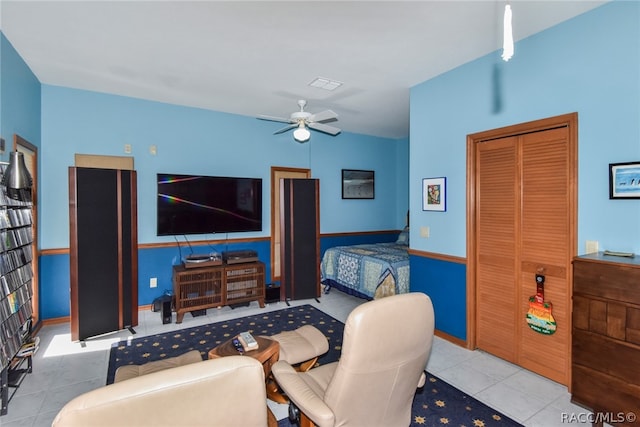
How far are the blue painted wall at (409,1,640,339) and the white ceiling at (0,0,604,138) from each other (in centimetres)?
18

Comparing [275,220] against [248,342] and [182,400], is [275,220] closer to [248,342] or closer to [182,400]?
[248,342]

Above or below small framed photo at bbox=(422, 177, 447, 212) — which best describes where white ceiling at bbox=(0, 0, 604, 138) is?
above

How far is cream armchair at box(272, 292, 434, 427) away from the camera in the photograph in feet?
4.41

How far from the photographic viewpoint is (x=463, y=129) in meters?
3.30

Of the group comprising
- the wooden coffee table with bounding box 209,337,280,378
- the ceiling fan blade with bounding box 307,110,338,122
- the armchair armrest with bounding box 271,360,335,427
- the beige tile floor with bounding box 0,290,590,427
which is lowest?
the beige tile floor with bounding box 0,290,590,427

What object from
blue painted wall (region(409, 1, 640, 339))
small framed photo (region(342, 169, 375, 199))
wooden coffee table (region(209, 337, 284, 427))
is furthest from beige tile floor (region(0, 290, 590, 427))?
small framed photo (region(342, 169, 375, 199))

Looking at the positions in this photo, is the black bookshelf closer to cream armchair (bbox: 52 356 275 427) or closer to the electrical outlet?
cream armchair (bbox: 52 356 275 427)

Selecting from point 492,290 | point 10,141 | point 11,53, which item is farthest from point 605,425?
point 11,53

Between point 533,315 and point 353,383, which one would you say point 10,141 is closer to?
point 353,383

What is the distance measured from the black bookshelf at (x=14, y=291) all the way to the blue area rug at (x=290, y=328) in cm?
65

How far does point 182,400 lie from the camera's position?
2.87ft

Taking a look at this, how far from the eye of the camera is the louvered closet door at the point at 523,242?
2.62 meters

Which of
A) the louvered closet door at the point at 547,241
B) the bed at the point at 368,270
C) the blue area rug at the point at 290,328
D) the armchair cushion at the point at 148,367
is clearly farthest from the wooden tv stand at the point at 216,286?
the louvered closet door at the point at 547,241

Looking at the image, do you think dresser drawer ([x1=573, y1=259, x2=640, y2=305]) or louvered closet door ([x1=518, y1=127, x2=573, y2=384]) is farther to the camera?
louvered closet door ([x1=518, y1=127, x2=573, y2=384])
